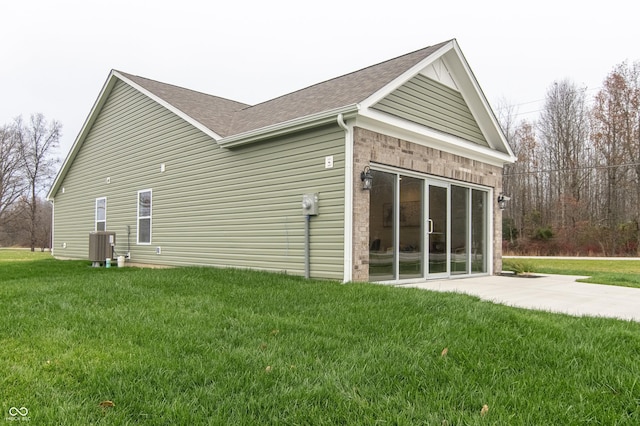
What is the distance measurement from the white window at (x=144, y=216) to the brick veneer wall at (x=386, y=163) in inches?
247

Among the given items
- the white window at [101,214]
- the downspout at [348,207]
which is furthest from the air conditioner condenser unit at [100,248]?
the downspout at [348,207]

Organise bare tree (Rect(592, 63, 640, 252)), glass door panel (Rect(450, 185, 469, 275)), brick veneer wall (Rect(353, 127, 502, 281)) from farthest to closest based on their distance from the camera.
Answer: bare tree (Rect(592, 63, 640, 252)) → glass door panel (Rect(450, 185, 469, 275)) → brick veneer wall (Rect(353, 127, 502, 281))

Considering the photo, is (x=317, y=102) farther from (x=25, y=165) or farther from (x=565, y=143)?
(x=25, y=165)

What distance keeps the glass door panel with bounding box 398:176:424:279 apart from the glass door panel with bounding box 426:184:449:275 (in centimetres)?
27

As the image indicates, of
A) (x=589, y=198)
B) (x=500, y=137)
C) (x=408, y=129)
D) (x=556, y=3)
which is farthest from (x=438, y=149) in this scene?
(x=589, y=198)

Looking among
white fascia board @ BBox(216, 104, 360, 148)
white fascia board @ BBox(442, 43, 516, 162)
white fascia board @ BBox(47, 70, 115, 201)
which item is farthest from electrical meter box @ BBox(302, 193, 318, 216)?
white fascia board @ BBox(47, 70, 115, 201)

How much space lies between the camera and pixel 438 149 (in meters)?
8.09

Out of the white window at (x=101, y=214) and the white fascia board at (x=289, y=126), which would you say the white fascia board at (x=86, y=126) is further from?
the white fascia board at (x=289, y=126)

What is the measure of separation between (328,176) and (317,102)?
1.91 meters

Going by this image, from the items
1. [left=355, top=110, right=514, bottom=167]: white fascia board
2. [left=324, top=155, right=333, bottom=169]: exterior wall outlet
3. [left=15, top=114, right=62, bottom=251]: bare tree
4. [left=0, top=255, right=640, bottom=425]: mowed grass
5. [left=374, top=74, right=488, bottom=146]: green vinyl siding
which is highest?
[left=15, top=114, right=62, bottom=251]: bare tree

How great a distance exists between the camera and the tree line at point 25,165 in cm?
3023

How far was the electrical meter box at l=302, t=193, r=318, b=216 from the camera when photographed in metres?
6.81

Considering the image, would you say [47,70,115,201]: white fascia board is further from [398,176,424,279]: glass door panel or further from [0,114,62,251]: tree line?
[0,114,62,251]: tree line

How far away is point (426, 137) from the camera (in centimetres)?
763
